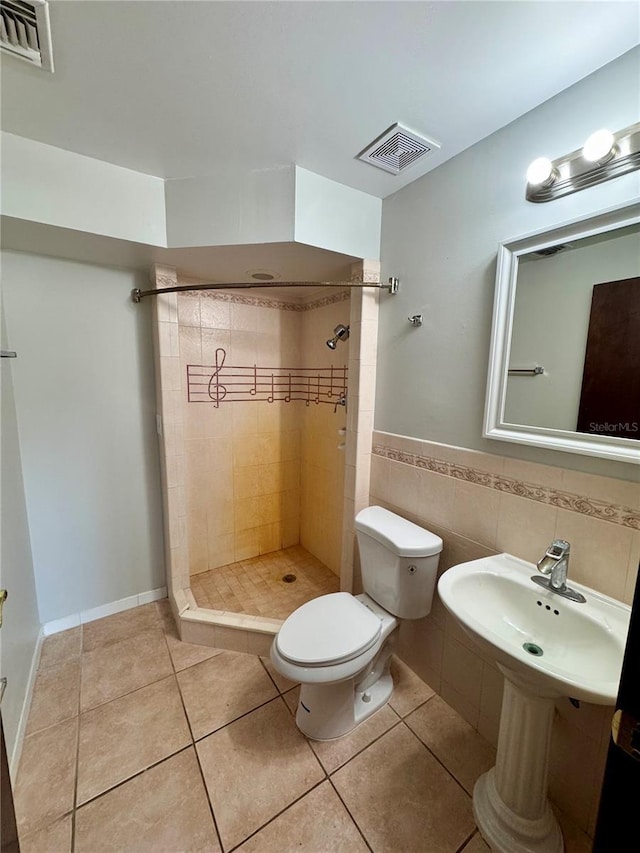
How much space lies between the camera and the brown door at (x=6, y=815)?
2.14ft

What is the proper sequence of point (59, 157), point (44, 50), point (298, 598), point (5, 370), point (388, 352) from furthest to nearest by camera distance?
point (298, 598) → point (388, 352) → point (5, 370) → point (59, 157) → point (44, 50)

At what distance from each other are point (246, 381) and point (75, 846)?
2.13m

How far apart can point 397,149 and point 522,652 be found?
1711 mm

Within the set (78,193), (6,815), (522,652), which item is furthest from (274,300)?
(6,815)

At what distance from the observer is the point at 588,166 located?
0.98m

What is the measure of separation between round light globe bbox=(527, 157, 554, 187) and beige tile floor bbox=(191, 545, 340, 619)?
2244 mm

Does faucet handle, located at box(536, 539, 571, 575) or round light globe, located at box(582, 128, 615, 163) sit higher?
round light globe, located at box(582, 128, 615, 163)

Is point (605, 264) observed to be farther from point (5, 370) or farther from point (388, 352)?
point (5, 370)

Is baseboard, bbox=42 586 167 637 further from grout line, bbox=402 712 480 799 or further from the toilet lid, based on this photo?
grout line, bbox=402 712 480 799

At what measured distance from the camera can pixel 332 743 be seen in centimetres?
138

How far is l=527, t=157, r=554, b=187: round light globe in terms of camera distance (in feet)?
3.39

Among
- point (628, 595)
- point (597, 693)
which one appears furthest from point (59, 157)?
point (628, 595)

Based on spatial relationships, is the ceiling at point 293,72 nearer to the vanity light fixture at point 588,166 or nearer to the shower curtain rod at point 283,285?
Answer: the vanity light fixture at point 588,166

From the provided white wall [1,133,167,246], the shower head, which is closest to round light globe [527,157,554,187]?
the shower head
